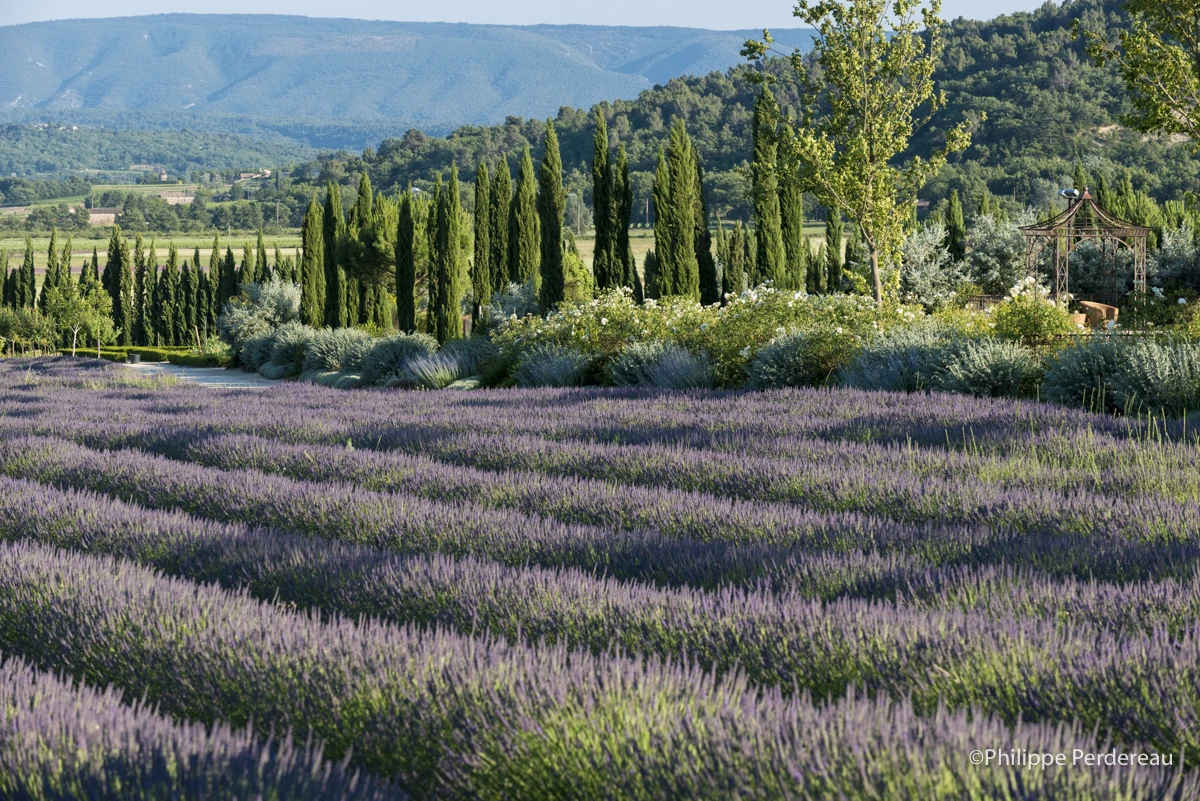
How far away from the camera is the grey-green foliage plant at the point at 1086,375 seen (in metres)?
8.51

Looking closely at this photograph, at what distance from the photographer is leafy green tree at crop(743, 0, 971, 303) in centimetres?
1534

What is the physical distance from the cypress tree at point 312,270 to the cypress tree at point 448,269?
24.7ft

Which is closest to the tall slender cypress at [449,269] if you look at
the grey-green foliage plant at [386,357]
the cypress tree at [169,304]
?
the grey-green foliage plant at [386,357]

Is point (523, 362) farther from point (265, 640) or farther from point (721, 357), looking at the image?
point (265, 640)

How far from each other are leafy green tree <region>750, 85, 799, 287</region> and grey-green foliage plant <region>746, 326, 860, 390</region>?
10418mm

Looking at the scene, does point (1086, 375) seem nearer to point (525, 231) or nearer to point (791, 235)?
point (791, 235)

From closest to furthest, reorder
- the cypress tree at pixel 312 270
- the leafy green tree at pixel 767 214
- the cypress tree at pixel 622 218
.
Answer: the leafy green tree at pixel 767 214, the cypress tree at pixel 622 218, the cypress tree at pixel 312 270

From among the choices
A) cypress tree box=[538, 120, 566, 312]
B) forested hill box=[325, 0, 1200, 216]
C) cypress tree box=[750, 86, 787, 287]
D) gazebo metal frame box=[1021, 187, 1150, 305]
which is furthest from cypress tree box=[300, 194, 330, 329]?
forested hill box=[325, 0, 1200, 216]

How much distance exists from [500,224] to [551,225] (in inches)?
210

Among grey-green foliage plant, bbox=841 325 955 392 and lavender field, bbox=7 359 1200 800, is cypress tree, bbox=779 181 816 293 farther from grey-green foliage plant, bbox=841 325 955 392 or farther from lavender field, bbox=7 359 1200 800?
lavender field, bbox=7 359 1200 800

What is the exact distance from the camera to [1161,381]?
798 centimetres

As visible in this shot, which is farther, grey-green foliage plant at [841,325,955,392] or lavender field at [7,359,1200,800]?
grey-green foliage plant at [841,325,955,392]

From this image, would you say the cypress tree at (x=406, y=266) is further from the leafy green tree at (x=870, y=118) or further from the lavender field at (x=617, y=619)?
the lavender field at (x=617, y=619)

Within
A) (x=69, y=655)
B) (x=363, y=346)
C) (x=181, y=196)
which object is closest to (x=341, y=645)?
(x=69, y=655)
